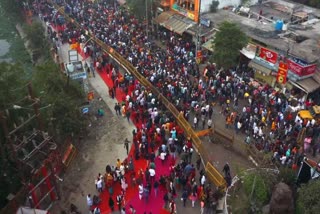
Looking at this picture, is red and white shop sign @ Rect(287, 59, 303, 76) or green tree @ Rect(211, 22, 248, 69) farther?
green tree @ Rect(211, 22, 248, 69)

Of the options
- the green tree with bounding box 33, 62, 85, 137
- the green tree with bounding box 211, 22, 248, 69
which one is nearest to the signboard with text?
the green tree with bounding box 211, 22, 248, 69

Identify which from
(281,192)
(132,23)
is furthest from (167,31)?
(281,192)

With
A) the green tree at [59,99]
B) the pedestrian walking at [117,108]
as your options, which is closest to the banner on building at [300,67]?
the pedestrian walking at [117,108]

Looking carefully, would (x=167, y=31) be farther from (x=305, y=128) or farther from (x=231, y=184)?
(x=231, y=184)

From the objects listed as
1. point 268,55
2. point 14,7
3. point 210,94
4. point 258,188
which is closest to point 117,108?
point 210,94

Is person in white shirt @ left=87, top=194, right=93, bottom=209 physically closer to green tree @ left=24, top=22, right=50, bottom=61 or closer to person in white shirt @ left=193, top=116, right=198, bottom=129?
person in white shirt @ left=193, top=116, right=198, bottom=129

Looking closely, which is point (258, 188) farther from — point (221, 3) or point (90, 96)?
point (221, 3)
